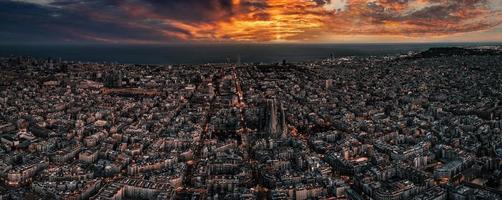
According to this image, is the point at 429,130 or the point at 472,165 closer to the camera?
the point at 472,165

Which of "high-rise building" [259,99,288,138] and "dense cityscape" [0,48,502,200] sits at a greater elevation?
"high-rise building" [259,99,288,138]

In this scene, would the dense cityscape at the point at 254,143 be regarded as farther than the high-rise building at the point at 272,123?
No

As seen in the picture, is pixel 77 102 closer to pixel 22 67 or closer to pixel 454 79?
pixel 22 67

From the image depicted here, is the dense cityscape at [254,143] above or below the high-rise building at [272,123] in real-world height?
below

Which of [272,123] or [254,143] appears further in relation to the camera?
[272,123]

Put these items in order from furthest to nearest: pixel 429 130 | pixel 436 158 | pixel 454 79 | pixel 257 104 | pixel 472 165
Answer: pixel 454 79
pixel 257 104
pixel 429 130
pixel 436 158
pixel 472 165

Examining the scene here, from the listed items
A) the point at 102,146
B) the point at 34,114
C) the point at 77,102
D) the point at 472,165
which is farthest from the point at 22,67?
the point at 472,165

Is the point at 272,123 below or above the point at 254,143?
above

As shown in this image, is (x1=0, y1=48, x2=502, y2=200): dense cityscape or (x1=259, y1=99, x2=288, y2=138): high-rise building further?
(x1=259, y1=99, x2=288, y2=138): high-rise building
